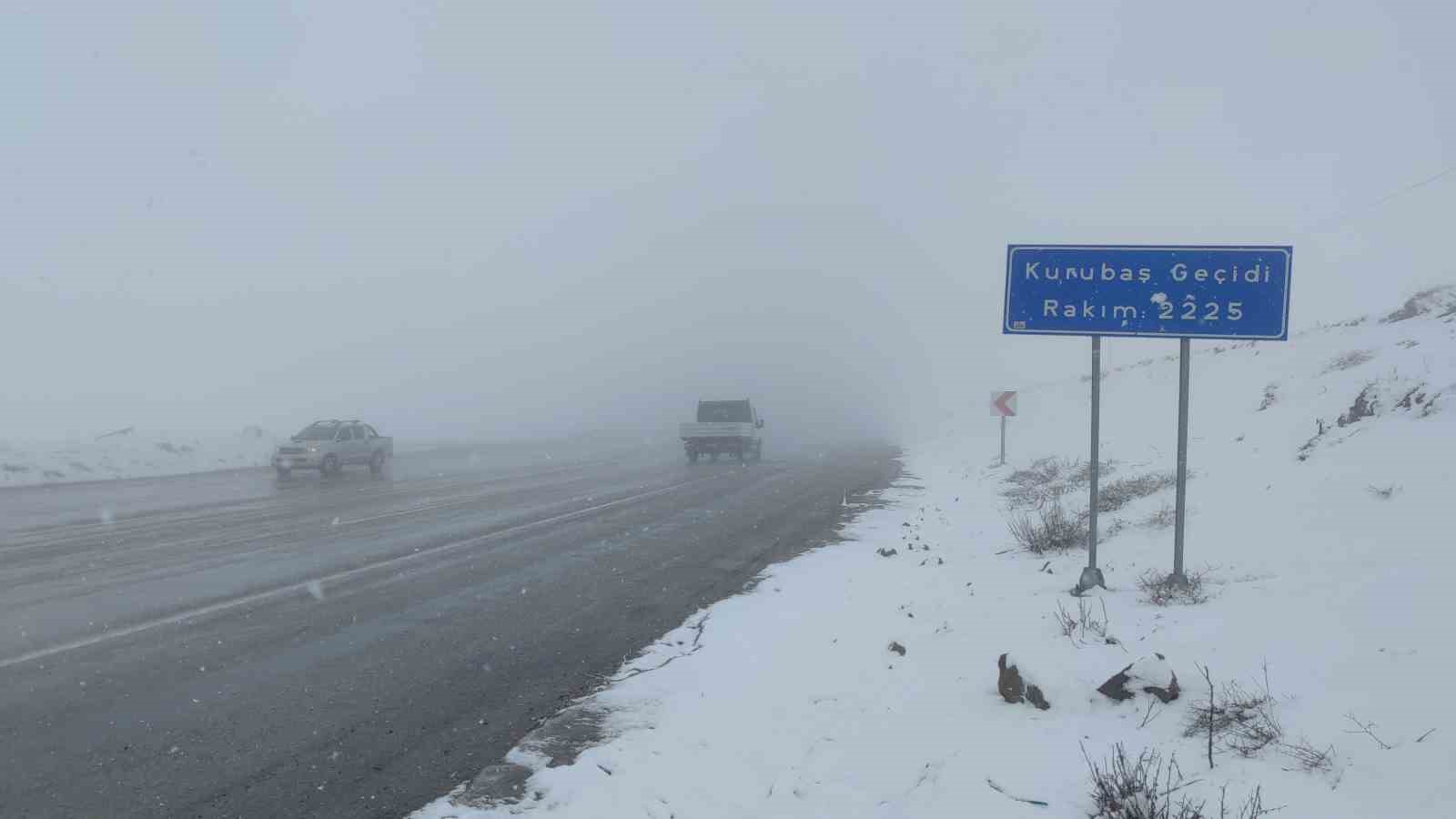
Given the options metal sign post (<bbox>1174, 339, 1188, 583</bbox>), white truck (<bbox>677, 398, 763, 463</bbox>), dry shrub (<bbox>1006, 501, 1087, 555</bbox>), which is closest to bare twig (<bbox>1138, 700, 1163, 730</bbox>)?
metal sign post (<bbox>1174, 339, 1188, 583</bbox>)

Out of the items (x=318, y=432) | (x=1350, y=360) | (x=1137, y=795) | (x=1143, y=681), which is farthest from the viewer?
(x=318, y=432)

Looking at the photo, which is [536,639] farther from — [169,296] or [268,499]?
[169,296]

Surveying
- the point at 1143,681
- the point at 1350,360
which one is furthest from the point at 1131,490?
the point at 1350,360

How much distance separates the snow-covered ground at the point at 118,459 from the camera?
23391 mm

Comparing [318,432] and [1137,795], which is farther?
[318,432]

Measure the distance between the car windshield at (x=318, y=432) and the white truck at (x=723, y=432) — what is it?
39.2 feet

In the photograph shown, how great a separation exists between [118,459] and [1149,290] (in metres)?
30.7

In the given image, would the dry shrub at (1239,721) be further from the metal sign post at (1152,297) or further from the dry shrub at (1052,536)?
the dry shrub at (1052,536)

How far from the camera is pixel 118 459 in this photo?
26484mm

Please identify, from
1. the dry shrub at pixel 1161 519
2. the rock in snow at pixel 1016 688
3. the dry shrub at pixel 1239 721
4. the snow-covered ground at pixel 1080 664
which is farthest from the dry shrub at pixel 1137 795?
the dry shrub at pixel 1161 519

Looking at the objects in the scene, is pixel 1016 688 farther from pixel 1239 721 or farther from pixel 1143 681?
pixel 1239 721

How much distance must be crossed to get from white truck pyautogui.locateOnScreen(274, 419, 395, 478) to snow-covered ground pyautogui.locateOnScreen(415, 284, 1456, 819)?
749 inches

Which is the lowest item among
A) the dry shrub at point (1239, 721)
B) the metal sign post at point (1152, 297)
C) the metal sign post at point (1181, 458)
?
the dry shrub at point (1239, 721)

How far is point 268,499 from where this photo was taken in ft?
58.8
